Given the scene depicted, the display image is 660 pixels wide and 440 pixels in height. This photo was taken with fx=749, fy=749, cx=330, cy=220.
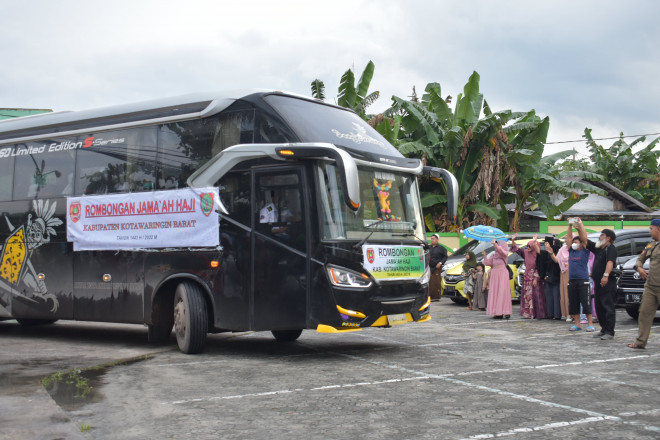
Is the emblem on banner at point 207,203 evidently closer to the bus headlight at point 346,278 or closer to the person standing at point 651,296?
the bus headlight at point 346,278

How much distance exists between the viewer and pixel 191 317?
9.89 metres

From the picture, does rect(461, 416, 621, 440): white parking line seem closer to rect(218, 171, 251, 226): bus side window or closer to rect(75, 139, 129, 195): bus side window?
rect(218, 171, 251, 226): bus side window

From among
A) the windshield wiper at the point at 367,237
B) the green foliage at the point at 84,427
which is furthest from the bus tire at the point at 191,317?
the green foliage at the point at 84,427

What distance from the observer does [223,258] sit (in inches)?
384

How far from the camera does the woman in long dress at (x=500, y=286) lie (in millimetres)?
15477

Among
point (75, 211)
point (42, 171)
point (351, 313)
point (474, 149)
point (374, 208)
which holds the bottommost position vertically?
point (351, 313)

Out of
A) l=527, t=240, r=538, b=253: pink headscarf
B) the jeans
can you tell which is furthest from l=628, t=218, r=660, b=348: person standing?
l=527, t=240, r=538, b=253: pink headscarf

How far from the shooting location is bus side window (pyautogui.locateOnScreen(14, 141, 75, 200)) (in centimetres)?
1172

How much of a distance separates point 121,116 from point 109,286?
2514 mm

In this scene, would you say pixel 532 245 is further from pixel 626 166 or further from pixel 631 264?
pixel 626 166

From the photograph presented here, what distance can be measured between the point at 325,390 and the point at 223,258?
290 centimetres

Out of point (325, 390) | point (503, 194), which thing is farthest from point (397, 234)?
point (503, 194)

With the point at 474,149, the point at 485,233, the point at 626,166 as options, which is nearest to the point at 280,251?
the point at 485,233

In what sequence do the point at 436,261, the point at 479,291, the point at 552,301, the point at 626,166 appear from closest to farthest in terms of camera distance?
the point at 552,301
the point at 479,291
the point at 436,261
the point at 626,166
